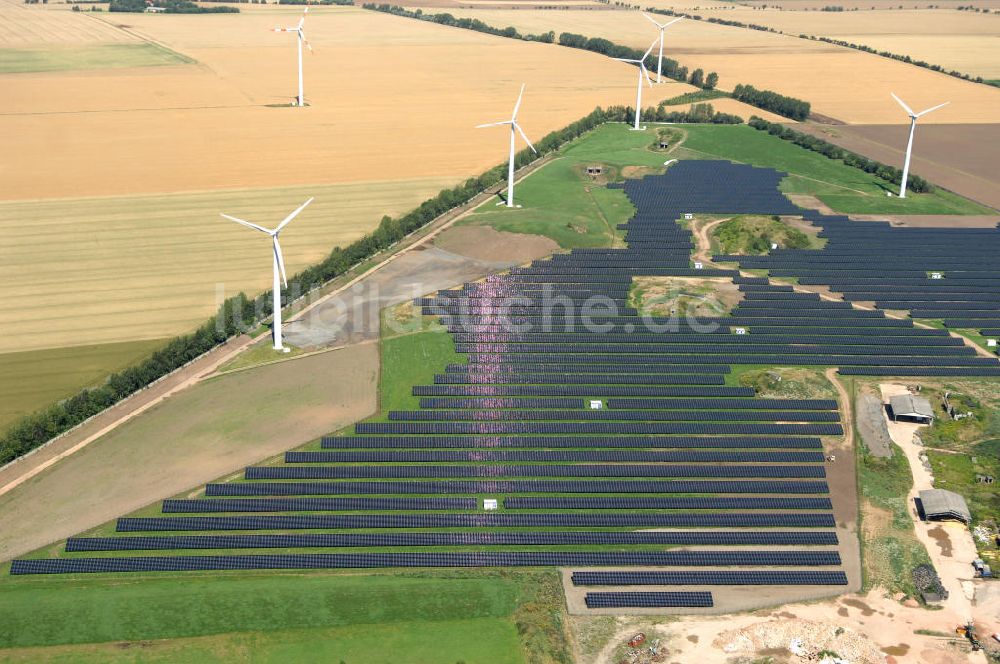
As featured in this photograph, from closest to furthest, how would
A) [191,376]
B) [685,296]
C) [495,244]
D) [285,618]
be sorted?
[285,618] < [191,376] < [685,296] < [495,244]

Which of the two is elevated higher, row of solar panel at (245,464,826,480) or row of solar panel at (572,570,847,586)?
row of solar panel at (245,464,826,480)

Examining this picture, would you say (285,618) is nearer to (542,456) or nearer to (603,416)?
(542,456)

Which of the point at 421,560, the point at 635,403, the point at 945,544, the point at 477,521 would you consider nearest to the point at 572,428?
the point at 635,403

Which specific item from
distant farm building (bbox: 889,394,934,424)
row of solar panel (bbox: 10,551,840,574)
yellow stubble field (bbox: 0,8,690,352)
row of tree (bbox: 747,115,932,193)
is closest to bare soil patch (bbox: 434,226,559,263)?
yellow stubble field (bbox: 0,8,690,352)

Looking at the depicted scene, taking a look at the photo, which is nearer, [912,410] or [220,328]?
[912,410]

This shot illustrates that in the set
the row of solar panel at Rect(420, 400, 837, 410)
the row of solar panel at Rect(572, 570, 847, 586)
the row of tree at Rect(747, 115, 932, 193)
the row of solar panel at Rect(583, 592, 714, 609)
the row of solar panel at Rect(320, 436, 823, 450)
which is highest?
the row of tree at Rect(747, 115, 932, 193)

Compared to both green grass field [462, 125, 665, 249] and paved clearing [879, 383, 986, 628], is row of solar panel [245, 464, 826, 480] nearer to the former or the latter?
paved clearing [879, 383, 986, 628]
